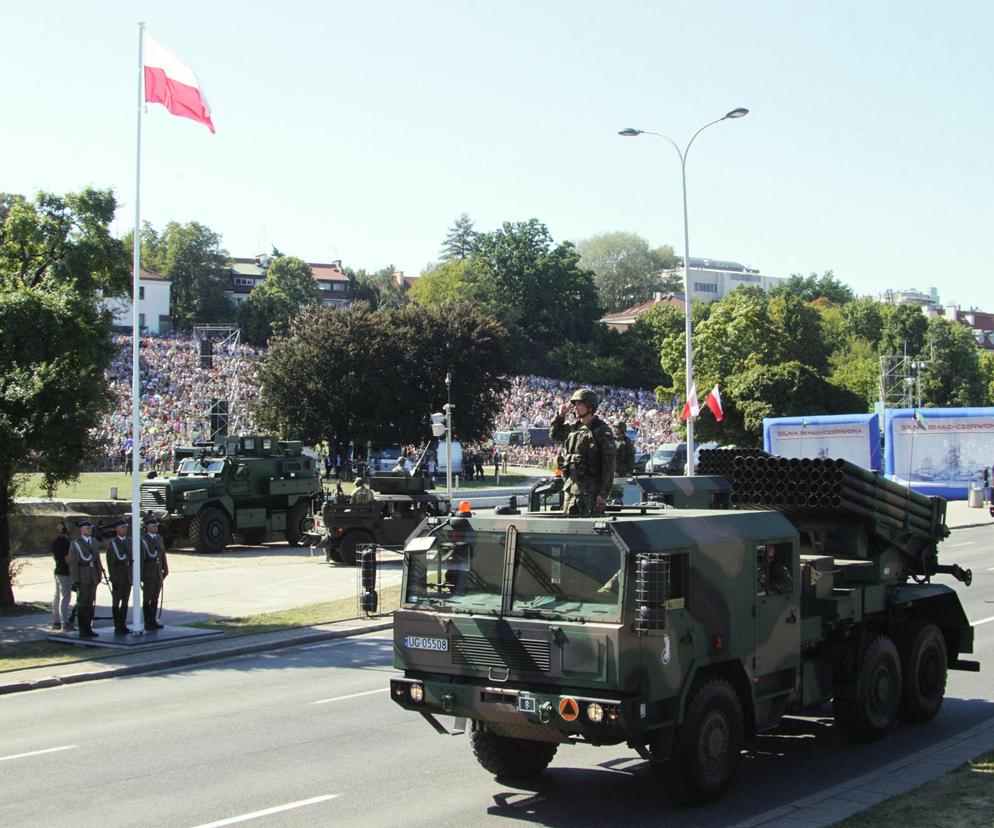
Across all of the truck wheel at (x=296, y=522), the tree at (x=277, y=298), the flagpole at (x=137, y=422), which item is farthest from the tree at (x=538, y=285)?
the flagpole at (x=137, y=422)

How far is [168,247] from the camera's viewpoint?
118625 mm

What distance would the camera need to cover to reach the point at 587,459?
10195 millimetres

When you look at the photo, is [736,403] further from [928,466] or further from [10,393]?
[10,393]

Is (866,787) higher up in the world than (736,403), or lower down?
lower down

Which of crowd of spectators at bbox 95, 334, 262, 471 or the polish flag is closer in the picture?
the polish flag

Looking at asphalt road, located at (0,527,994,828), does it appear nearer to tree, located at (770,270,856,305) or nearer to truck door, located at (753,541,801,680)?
truck door, located at (753,541,801,680)

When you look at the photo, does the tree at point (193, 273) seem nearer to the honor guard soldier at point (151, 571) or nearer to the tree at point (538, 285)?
the tree at point (538, 285)

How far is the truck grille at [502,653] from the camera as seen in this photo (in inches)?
327

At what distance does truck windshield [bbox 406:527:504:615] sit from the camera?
8789mm

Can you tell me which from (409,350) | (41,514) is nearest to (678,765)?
(41,514)

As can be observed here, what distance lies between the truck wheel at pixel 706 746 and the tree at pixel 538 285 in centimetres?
9090

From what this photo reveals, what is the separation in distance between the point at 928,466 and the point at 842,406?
2047 centimetres

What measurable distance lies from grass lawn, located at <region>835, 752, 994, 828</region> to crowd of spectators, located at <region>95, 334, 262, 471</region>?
43.0 meters

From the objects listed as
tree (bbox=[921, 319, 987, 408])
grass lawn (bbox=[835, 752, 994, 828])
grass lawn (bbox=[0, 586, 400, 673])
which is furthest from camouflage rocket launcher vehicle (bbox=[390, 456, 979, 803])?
tree (bbox=[921, 319, 987, 408])
